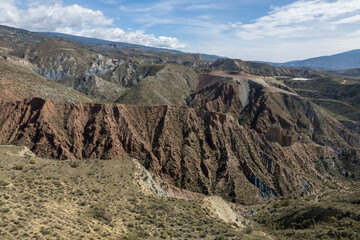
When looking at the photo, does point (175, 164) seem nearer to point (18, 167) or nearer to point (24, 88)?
point (18, 167)

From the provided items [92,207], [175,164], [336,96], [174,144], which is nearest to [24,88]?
[174,144]

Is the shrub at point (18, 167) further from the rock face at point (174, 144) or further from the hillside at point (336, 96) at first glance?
the hillside at point (336, 96)

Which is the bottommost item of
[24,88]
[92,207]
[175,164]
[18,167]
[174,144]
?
[175,164]

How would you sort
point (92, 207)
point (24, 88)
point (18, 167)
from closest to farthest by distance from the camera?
point (92, 207)
point (18, 167)
point (24, 88)

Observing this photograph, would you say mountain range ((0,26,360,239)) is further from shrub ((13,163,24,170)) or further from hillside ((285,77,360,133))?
hillside ((285,77,360,133))

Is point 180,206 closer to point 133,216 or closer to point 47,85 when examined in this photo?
point 133,216

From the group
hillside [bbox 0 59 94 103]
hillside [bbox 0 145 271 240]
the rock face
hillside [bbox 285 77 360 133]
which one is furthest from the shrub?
Result: hillside [bbox 285 77 360 133]

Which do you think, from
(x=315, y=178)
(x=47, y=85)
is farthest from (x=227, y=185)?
(x=47, y=85)
